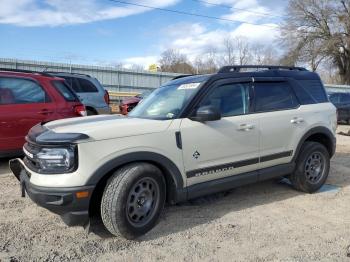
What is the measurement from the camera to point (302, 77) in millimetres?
6277

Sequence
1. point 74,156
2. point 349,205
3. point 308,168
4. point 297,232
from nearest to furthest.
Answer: point 74,156 → point 297,232 → point 349,205 → point 308,168

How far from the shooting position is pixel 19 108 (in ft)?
24.2

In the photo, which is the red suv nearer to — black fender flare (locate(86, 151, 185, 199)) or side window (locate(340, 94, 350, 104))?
black fender flare (locate(86, 151, 185, 199))

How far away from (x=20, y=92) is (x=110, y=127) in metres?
3.86

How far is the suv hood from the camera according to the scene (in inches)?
166

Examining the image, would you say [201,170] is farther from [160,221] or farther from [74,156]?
[74,156]

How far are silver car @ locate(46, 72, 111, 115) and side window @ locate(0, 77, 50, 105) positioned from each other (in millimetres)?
3697

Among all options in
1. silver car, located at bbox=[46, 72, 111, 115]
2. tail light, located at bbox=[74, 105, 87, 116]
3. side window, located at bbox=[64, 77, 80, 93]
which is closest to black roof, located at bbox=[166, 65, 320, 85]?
tail light, located at bbox=[74, 105, 87, 116]

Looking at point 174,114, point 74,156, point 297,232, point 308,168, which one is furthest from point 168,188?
point 308,168

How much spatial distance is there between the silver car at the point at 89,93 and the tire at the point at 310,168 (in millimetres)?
6704

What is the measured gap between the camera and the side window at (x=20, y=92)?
734 cm

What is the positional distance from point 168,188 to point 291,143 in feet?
6.85

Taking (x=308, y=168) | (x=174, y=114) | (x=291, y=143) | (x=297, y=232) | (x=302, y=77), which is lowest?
(x=297, y=232)

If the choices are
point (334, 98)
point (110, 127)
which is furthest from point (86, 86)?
point (334, 98)
